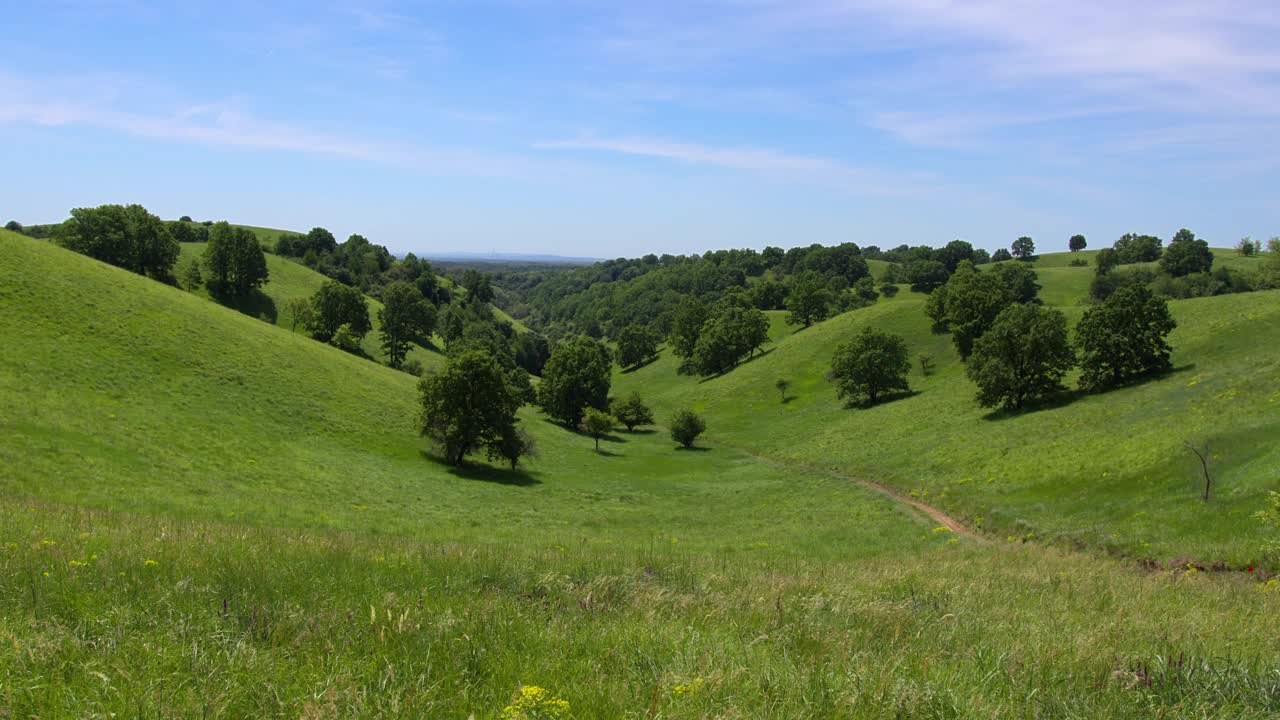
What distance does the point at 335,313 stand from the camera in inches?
3851

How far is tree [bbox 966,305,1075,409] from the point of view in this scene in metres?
60.2

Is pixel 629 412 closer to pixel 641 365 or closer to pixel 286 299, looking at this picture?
pixel 641 365

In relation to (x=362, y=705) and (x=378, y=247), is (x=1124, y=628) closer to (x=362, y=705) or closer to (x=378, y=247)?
(x=362, y=705)

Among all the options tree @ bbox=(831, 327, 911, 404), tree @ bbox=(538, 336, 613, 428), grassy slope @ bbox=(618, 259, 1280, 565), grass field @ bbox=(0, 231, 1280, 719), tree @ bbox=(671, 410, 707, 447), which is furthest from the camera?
tree @ bbox=(538, 336, 613, 428)

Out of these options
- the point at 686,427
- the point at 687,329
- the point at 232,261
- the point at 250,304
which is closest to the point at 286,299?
the point at 250,304

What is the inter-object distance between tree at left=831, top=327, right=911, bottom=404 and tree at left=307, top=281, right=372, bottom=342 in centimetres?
7071

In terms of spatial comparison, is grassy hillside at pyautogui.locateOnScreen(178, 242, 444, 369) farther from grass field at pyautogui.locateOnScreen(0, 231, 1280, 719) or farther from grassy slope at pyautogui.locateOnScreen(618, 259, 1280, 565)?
grass field at pyautogui.locateOnScreen(0, 231, 1280, 719)

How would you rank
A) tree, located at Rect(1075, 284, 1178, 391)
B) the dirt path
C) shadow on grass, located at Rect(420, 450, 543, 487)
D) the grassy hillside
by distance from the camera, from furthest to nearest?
1. the grassy hillside
2. tree, located at Rect(1075, 284, 1178, 391)
3. shadow on grass, located at Rect(420, 450, 543, 487)
4. the dirt path

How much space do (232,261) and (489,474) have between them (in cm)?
8175

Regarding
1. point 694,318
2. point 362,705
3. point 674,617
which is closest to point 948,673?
point 674,617

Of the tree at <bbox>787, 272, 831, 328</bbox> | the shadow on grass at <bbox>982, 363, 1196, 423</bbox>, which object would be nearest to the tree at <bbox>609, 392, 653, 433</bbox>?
the shadow on grass at <bbox>982, 363, 1196, 423</bbox>

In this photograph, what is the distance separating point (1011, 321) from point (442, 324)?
10886 centimetres

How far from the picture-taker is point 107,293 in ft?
176

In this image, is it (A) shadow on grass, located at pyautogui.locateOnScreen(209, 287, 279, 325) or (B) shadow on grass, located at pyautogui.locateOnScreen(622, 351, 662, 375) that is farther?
(B) shadow on grass, located at pyautogui.locateOnScreen(622, 351, 662, 375)
